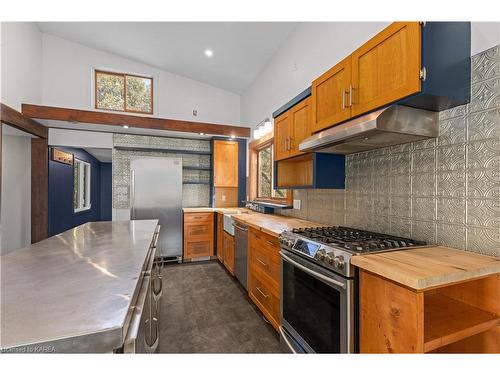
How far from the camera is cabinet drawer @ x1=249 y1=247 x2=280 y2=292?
2035 millimetres

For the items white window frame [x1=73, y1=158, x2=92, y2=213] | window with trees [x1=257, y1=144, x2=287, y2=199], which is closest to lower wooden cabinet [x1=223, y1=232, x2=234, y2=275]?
window with trees [x1=257, y1=144, x2=287, y2=199]

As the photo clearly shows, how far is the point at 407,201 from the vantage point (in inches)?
62.5

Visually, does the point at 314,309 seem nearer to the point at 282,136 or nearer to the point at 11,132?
the point at 282,136

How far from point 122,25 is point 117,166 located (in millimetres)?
2351

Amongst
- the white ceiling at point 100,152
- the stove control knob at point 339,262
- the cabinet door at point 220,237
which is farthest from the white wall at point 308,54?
the white ceiling at point 100,152

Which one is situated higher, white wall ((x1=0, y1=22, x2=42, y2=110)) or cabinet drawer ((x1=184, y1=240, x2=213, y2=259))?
white wall ((x1=0, y1=22, x2=42, y2=110))

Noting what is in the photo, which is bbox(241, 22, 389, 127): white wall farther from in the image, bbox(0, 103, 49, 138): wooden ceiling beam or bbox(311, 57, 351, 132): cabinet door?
bbox(0, 103, 49, 138): wooden ceiling beam

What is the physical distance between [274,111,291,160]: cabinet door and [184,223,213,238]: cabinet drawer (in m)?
2.21

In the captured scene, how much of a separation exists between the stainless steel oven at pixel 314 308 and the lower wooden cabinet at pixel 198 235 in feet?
8.47

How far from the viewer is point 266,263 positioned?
222cm

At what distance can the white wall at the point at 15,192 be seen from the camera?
359 centimetres

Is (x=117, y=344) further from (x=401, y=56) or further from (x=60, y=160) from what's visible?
(x=60, y=160)
